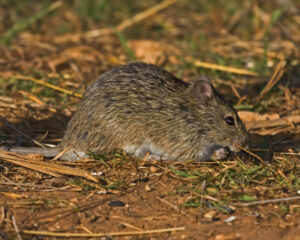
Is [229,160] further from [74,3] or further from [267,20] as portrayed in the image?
[74,3]

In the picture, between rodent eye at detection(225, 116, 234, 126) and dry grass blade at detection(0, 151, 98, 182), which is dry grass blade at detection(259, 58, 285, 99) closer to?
rodent eye at detection(225, 116, 234, 126)

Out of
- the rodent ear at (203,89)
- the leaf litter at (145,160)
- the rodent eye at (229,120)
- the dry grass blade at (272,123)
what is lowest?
the dry grass blade at (272,123)

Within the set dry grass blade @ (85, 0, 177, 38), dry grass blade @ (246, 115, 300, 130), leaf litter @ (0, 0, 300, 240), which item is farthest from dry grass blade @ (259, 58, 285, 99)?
dry grass blade @ (85, 0, 177, 38)

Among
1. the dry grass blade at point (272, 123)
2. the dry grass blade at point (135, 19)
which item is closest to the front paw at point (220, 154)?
the dry grass blade at point (272, 123)

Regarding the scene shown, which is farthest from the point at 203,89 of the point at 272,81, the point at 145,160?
the point at 272,81

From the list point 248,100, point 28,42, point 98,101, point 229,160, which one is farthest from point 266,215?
point 28,42

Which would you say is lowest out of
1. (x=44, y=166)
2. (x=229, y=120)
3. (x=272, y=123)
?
(x=272, y=123)

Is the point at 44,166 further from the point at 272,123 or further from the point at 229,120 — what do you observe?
the point at 272,123

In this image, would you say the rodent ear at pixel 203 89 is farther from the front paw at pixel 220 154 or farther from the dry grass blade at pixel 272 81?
the dry grass blade at pixel 272 81

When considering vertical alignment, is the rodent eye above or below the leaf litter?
above
